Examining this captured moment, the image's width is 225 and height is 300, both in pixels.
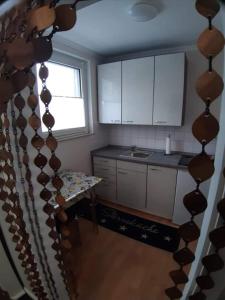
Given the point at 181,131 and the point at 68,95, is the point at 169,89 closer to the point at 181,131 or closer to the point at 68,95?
the point at 181,131

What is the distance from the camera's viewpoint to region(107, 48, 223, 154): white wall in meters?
2.22

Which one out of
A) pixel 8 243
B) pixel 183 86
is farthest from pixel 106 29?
pixel 8 243

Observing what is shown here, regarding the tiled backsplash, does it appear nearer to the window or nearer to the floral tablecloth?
the window

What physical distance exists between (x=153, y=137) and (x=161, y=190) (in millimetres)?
858

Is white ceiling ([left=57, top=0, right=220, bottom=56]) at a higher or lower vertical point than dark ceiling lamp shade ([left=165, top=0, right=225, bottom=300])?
higher

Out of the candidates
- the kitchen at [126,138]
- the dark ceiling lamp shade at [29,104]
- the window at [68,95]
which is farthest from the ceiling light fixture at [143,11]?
the dark ceiling lamp shade at [29,104]

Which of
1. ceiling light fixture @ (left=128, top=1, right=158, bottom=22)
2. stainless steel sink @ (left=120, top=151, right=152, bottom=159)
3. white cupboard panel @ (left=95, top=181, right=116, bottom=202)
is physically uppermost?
ceiling light fixture @ (left=128, top=1, right=158, bottom=22)

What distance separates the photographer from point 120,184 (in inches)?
100

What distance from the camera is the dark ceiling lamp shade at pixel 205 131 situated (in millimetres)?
208

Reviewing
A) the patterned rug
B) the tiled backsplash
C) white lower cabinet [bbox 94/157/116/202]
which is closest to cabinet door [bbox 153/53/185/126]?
the tiled backsplash

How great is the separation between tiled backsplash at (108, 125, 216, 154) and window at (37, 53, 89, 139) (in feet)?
2.00

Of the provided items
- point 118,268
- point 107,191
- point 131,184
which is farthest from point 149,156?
point 118,268

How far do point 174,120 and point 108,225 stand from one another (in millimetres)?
1599

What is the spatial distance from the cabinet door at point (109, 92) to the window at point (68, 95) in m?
0.23
